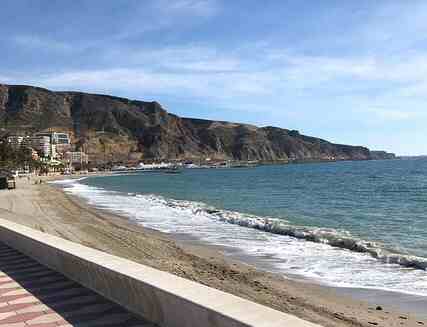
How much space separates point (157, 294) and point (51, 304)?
1718mm

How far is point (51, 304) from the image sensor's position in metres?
5.93

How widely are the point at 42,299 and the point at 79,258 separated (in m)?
0.69

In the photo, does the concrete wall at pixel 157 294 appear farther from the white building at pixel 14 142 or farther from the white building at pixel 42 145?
the white building at pixel 42 145

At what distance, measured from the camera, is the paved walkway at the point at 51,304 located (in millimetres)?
5242

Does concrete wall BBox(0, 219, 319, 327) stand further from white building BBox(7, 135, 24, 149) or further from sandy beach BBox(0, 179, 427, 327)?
white building BBox(7, 135, 24, 149)

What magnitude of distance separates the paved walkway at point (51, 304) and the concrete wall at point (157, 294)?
12 centimetres

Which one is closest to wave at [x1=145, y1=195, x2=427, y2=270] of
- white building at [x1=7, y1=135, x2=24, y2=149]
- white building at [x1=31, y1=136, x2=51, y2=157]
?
white building at [x1=7, y1=135, x2=24, y2=149]

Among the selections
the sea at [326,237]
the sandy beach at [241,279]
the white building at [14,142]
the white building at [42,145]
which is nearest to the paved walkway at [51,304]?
the sandy beach at [241,279]

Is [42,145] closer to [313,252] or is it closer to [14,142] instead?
[14,142]

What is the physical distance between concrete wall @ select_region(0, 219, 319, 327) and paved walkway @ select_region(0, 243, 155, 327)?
0.40 ft

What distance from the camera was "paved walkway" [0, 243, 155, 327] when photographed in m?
5.24

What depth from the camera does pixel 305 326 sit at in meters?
3.61

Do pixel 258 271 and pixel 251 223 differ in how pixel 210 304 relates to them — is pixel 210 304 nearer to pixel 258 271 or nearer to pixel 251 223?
pixel 258 271

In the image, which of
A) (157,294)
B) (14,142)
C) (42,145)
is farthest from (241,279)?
(42,145)
